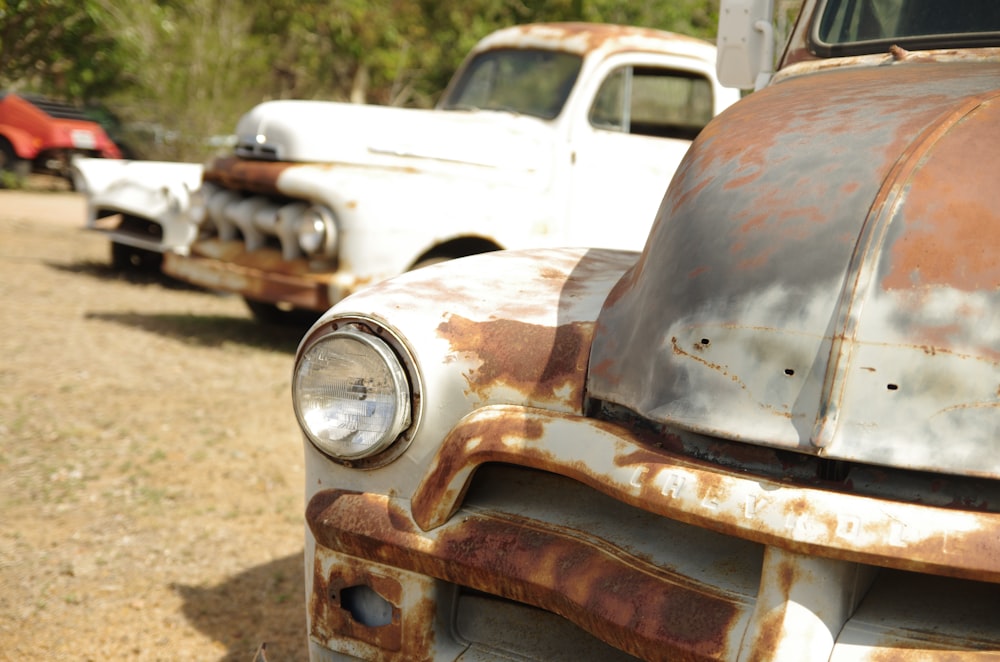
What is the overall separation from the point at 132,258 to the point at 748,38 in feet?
24.6

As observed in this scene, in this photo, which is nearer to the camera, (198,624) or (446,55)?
(198,624)

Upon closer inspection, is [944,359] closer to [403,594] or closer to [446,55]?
[403,594]

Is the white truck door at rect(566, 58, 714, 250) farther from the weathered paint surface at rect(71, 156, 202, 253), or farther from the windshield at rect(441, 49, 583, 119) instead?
the weathered paint surface at rect(71, 156, 202, 253)

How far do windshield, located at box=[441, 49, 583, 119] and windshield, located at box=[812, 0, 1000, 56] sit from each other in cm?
384

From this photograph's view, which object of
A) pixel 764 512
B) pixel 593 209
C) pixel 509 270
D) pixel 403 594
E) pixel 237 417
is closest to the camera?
pixel 764 512

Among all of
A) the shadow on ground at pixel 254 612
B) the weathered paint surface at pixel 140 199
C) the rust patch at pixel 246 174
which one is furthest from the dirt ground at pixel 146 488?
the rust patch at pixel 246 174

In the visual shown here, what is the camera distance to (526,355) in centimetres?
192

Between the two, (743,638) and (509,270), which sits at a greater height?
(509,270)

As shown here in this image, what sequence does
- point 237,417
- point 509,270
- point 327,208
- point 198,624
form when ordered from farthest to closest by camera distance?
1. point 327,208
2. point 237,417
3. point 198,624
4. point 509,270

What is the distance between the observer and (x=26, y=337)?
622cm

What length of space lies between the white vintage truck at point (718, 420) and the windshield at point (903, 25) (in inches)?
2.5

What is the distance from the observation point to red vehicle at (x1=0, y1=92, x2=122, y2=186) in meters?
15.4

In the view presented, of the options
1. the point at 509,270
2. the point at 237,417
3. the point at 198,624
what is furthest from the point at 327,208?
the point at 509,270

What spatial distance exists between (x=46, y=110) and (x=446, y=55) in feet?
20.6
